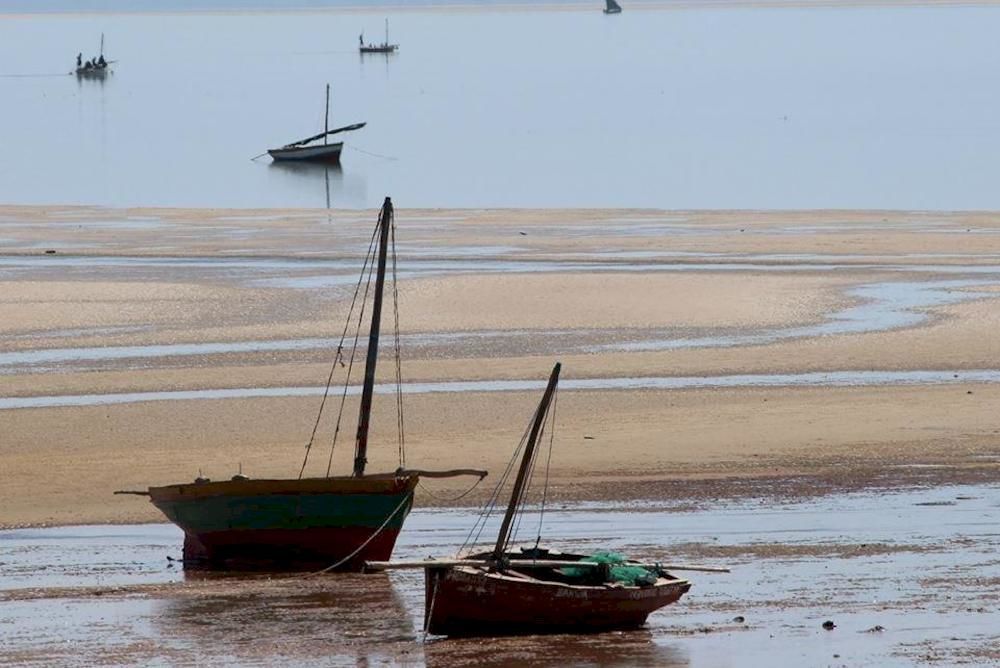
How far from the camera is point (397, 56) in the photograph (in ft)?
513

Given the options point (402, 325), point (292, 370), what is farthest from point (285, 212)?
point (292, 370)

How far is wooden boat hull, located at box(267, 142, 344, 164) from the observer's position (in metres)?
70.1

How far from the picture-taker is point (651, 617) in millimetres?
15797

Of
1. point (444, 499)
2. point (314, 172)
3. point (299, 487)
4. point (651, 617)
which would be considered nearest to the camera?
point (651, 617)

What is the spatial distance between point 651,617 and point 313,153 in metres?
55.8

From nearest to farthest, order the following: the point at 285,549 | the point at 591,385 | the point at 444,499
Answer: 1. the point at 285,549
2. the point at 444,499
3. the point at 591,385

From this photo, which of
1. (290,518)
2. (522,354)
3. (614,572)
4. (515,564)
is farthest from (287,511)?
(522,354)

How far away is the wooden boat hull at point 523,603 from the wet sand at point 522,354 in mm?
4664

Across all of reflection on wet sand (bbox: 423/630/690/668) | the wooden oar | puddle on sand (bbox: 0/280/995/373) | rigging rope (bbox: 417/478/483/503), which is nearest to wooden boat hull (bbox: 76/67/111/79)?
puddle on sand (bbox: 0/280/995/373)

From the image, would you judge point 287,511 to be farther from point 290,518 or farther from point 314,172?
point 314,172

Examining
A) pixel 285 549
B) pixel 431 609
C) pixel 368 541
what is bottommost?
pixel 431 609

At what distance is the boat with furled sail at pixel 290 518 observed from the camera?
16.9m

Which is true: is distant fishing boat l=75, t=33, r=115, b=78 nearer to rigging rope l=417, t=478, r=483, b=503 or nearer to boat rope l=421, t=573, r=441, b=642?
rigging rope l=417, t=478, r=483, b=503

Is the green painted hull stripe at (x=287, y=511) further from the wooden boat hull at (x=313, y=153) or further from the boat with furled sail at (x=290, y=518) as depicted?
the wooden boat hull at (x=313, y=153)
